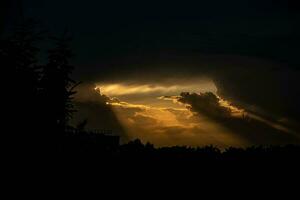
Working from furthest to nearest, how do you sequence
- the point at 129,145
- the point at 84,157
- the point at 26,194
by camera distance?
the point at 129,145
the point at 84,157
the point at 26,194

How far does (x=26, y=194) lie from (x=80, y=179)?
2.48 m

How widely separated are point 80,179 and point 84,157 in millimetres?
1331

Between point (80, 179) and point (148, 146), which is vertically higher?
point (148, 146)

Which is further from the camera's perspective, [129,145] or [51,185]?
[129,145]

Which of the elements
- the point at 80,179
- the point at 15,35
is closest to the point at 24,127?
the point at 80,179

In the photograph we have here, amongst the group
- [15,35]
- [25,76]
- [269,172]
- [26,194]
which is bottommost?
[26,194]

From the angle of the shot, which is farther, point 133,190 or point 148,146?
point 148,146

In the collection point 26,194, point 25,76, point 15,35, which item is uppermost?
point 15,35

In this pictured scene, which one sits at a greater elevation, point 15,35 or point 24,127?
point 15,35

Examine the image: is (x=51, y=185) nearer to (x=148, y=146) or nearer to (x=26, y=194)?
(x=26, y=194)

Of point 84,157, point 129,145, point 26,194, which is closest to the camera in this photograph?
point 26,194

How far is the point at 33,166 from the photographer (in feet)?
78.2

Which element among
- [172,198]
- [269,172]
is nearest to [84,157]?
[172,198]

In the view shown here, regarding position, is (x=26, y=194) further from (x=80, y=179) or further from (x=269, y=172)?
(x=269, y=172)
